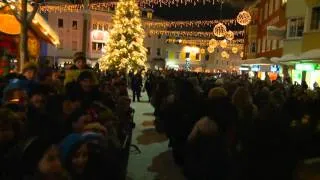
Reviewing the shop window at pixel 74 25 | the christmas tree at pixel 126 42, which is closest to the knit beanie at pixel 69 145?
the christmas tree at pixel 126 42

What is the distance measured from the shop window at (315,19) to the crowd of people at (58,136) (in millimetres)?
21533

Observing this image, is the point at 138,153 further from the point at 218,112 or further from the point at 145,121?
the point at 145,121

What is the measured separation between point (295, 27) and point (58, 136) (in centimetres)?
2819

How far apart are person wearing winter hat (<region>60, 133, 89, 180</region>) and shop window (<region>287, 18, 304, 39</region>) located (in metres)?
28.3

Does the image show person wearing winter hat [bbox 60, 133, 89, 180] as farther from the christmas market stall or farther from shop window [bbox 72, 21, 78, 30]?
shop window [bbox 72, 21, 78, 30]

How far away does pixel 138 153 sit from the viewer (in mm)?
11773

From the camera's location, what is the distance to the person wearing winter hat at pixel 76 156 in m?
4.18

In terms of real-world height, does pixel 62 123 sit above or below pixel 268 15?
below

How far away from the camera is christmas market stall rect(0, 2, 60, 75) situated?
17688 millimetres

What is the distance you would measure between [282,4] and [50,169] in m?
34.6

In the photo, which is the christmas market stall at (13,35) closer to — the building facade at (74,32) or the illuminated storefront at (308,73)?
the illuminated storefront at (308,73)

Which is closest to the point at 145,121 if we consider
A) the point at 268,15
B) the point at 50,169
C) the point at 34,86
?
the point at 34,86

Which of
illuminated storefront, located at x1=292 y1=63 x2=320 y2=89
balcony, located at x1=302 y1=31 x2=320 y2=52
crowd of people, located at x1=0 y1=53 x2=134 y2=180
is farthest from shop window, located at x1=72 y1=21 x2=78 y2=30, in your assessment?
crowd of people, located at x1=0 y1=53 x2=134 y2=180

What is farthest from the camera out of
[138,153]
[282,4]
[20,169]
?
[282,4]
